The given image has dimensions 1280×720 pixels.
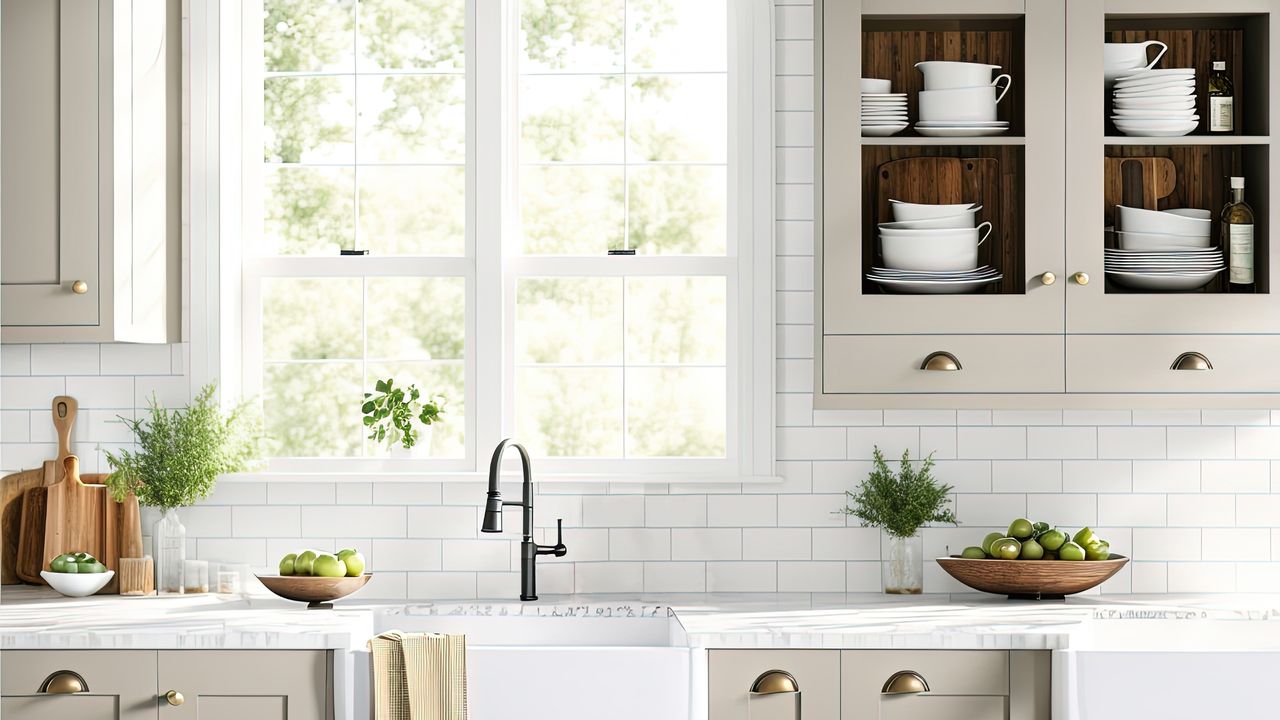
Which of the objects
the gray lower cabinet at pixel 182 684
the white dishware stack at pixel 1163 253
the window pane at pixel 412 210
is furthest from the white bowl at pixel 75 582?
the white dishware stack at pixel 1163 253

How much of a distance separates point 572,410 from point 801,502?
0.70 meters

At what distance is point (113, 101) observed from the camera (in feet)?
9.07

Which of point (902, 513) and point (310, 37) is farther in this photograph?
point (310, 37)

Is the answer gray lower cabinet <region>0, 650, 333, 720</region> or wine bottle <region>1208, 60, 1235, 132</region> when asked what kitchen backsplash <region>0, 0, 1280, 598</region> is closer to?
gray lower cabinet <region>0, 650, 333, 720</region>

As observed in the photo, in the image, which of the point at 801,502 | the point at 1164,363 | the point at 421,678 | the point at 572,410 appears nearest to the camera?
the point at 421,678

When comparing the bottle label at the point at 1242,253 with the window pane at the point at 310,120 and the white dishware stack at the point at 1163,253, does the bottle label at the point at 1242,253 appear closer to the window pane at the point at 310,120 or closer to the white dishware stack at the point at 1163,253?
the white dishware stack at the point at 1163,253

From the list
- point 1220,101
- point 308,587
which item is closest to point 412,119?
point 308,587

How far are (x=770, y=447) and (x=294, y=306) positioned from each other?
1433 millimetres

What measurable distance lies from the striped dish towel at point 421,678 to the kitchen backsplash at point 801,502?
2.19 feet

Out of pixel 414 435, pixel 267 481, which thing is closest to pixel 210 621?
pixel 267 481

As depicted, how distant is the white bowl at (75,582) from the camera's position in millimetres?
2873

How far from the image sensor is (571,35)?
321 cm

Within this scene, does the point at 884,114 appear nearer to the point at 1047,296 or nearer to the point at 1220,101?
the point at 1047,296

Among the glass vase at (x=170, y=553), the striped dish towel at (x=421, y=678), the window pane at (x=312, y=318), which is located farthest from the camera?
the window pane at (x=312, y=318)
